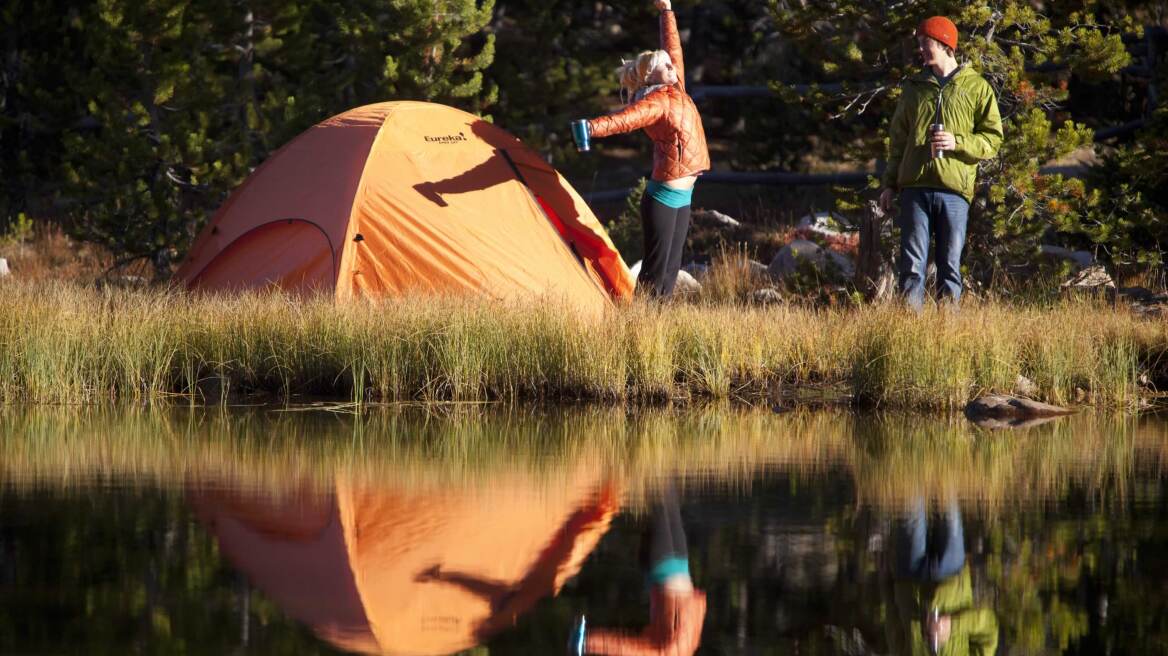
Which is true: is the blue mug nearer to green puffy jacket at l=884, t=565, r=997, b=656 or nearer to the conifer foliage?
green puffy jacket at l=884, t=565, r=997, b=656

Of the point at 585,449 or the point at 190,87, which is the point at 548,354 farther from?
the point at 190,87

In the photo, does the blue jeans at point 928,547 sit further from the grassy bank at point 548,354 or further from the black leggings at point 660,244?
the black leggings at point 660,244

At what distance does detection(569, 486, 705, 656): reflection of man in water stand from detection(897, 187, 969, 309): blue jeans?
524cm

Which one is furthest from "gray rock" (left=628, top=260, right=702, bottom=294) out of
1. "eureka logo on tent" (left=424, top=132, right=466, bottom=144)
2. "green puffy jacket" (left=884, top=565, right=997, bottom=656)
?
"green puffy jacket" (left=884, top=565, right=997, bottom=656)

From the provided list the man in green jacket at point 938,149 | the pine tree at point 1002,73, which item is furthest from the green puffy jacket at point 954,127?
the pine tree at point 1002,73

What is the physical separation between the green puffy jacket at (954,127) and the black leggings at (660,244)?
6.46 feet

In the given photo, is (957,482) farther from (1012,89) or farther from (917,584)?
(1012,89)

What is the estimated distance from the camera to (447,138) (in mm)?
13633

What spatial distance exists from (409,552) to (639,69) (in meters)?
7.30

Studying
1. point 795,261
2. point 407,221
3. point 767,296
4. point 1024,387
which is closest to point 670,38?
point 407,221

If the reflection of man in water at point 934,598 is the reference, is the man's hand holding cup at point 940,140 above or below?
above

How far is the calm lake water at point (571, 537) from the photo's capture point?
461 cm

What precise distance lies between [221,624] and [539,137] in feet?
65.1

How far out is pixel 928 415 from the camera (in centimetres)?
996
